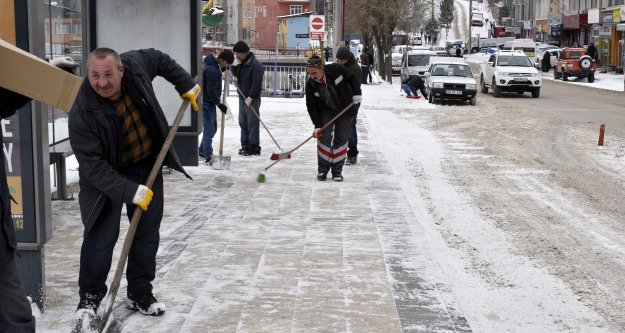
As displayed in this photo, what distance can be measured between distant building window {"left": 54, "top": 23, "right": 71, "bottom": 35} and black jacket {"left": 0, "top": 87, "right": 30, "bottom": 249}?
670cm

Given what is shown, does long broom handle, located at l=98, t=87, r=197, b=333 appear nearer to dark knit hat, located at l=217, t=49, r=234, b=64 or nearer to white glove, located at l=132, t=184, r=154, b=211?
white glove, located at l=132, t=184, r=154, b=211

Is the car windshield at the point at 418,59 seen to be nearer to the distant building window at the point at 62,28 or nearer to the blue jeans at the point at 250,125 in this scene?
the blue jeans at the point at 250,125

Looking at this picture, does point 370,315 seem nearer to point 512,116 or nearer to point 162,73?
point 162,73

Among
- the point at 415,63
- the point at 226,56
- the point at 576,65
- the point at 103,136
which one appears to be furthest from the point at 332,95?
the point at 576,65

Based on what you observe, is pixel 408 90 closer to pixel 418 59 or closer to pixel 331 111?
pixel 418 59

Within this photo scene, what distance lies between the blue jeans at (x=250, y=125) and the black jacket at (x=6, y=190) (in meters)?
10.1

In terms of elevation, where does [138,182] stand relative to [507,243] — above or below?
above

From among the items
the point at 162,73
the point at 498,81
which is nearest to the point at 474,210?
the point at 162,73

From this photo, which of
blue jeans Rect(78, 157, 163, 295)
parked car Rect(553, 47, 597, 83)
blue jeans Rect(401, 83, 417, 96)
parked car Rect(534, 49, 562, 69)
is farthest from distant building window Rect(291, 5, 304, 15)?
blue jeans Rect(78, 157, 163, 295)

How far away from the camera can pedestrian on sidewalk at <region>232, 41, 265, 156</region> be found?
1438 cm

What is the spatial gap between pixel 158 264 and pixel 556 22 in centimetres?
7401

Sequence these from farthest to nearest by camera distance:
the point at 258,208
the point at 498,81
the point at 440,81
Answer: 1. the point at 498,81
2. the point at 440,81
3. the point at 258,208

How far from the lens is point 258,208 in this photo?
10086 millimetres

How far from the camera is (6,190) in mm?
4141
